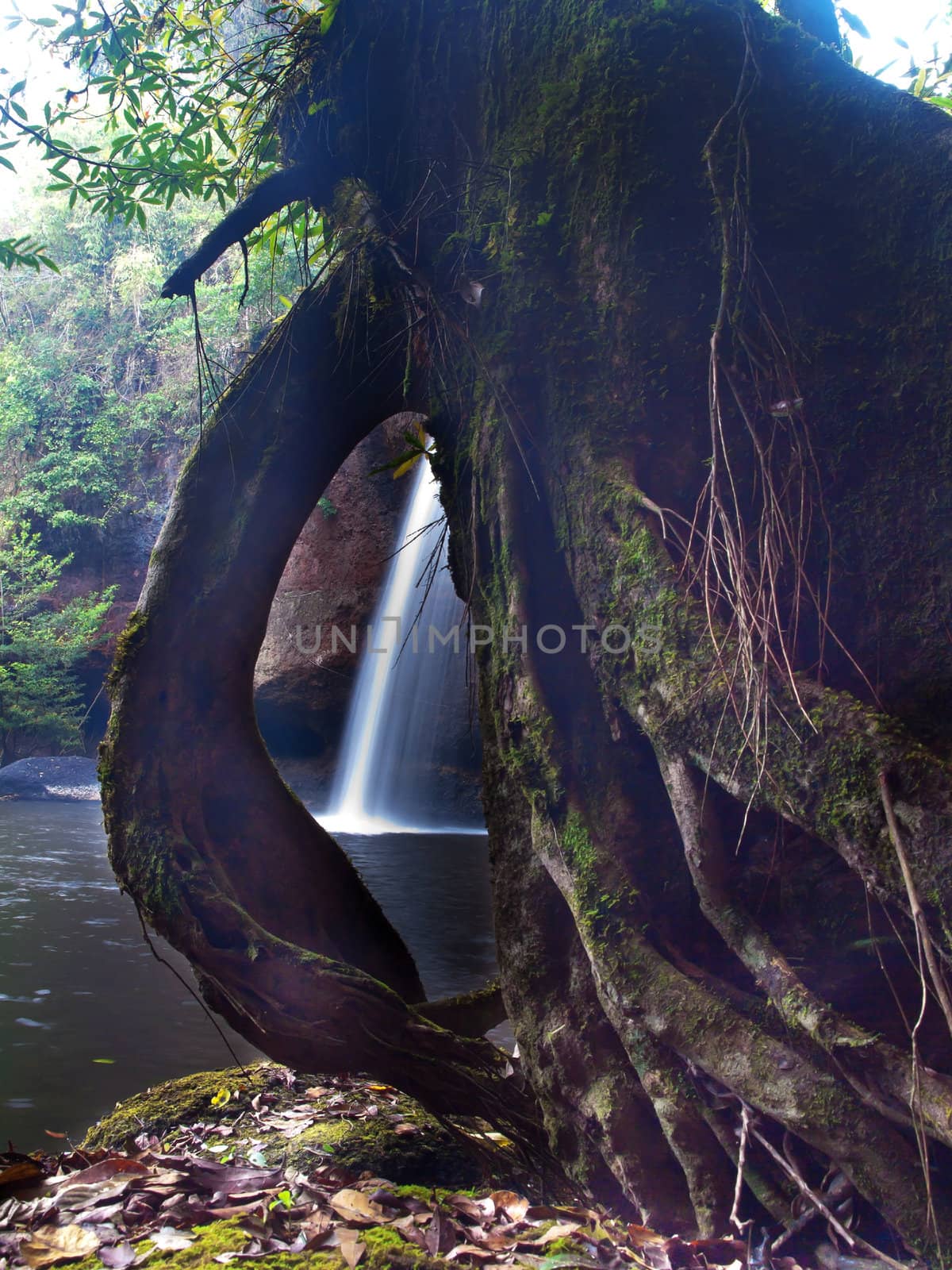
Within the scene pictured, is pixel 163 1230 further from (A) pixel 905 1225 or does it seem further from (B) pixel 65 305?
(B) pixel 65 305

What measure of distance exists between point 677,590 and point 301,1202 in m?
1.67

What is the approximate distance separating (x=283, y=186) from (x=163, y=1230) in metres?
2.96

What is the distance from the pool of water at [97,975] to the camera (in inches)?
138

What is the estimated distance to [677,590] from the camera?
201cm

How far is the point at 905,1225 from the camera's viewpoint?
1.53 meters

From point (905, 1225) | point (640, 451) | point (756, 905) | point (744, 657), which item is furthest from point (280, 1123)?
point (640, 451)

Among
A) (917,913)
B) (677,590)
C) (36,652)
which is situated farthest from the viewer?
(36,652)

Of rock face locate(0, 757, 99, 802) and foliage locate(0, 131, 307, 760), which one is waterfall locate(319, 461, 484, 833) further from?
foliage locate(0, 131, 307, 760)

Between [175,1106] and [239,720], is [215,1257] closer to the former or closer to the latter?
[175,1106]

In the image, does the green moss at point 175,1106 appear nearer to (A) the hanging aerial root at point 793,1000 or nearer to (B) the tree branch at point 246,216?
(A) the hanging aerial root at point 793,1000

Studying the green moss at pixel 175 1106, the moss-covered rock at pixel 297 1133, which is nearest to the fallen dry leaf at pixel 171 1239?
the moss-covered rock at pixel 297 1133

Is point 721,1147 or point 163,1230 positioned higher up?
point 721,1147

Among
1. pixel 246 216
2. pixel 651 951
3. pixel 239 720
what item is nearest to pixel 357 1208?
pixel 651 951

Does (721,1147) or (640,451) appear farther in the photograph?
(640,451)
